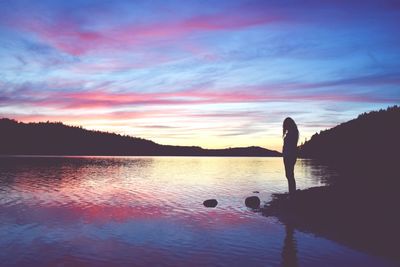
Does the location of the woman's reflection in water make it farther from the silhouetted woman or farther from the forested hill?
the forested hill

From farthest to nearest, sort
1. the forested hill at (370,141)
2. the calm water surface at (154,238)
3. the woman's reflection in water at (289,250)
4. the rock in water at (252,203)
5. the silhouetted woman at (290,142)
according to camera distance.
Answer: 1. the forested hill at (370,141)
2. the rock in water at (252,203)
3. the silhouetted woman at (290,142)
4. the calm water surface at (154,238)
5. the woman's reflection in water at (289,250)

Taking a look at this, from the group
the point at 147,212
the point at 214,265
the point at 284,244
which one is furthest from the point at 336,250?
the point at 147,212

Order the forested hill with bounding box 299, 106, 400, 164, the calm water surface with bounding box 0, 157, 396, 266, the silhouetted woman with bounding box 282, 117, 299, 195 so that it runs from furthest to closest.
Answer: the forested hill with bounding box 299, 106, 400, 164 < the silhouetted woman with bounding box 282, 117, 299, 195 < the calm water surface with bounding box 0, 157, 396, 266

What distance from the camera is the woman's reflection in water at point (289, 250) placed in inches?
513

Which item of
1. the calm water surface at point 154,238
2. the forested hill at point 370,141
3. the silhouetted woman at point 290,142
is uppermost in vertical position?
the forested hill at point 370,141

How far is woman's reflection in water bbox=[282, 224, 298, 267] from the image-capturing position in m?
13.0

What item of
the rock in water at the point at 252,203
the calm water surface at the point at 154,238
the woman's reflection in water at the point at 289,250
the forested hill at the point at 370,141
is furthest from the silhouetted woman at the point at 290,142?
the forested hill at the point at 370,141

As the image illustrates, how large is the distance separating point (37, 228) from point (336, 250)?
1495 cm

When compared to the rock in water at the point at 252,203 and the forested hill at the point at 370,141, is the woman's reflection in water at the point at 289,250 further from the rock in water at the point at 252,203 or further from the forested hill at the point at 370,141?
the forested hill at the point at 370,141

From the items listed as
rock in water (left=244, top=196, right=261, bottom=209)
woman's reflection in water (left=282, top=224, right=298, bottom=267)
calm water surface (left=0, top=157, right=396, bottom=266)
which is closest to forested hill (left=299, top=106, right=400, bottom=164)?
rock in water (left=244, top=196, right=261, bottom=209)

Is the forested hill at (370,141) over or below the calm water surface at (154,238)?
over

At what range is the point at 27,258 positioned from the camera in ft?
44.2

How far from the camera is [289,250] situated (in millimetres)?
14625

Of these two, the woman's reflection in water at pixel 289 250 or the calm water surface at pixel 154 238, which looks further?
the calm water surface at pixel 154 238
